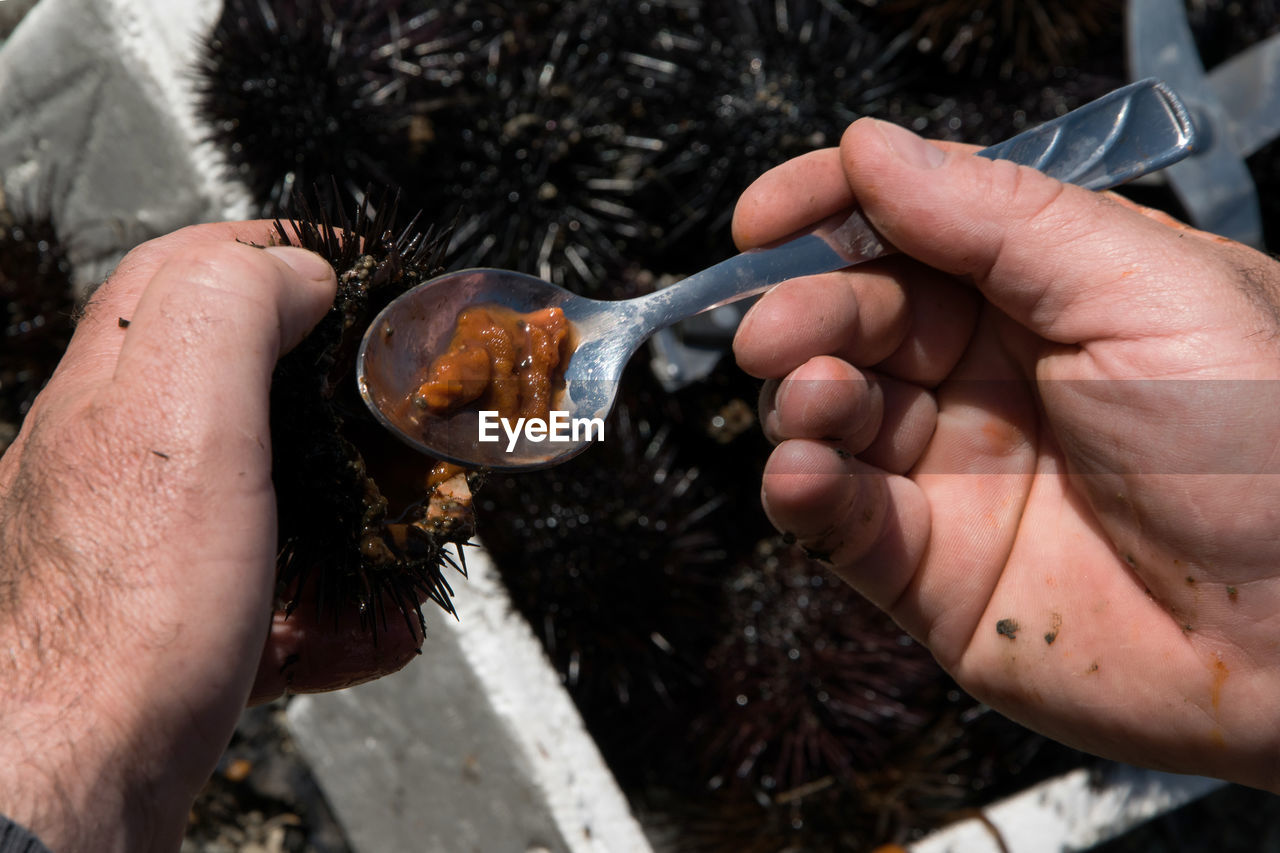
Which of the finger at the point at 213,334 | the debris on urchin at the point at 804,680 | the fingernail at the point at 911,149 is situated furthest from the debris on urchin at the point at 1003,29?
the finger at the point at 213,334

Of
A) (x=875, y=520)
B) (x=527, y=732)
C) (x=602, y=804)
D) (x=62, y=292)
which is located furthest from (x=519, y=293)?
(x=62, y=292)

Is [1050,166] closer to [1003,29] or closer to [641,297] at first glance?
[641,297]

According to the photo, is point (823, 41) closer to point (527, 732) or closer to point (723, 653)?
point (723, 653)

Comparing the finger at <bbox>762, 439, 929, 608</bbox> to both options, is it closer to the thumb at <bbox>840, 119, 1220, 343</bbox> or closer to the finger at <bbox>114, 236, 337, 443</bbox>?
the thumb at <bbox>840, 119, 1220, 343</bbox>

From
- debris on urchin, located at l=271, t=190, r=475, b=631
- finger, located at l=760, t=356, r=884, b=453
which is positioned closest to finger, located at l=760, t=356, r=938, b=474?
finger, located at l=760, t=356, r=884, b=453

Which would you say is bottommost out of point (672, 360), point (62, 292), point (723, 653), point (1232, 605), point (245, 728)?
point (245, 728)

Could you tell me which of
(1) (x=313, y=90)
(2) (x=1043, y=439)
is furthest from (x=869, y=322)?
(1) (x=313, y=90)

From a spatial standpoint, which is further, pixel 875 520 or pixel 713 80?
pixel 713 80
